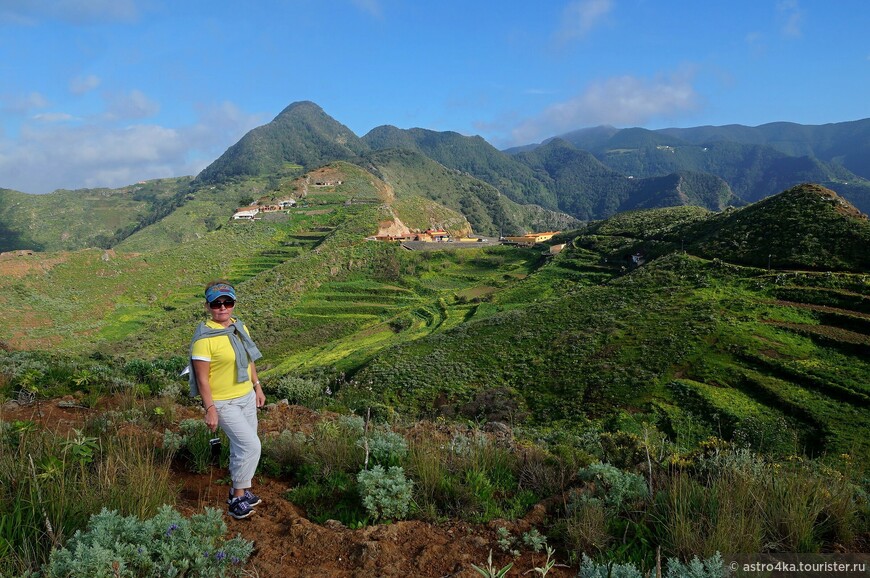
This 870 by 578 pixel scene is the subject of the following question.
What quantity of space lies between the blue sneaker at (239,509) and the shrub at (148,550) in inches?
26.1

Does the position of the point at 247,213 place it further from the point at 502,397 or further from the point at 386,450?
the point at 386,450

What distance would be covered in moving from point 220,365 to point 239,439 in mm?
680

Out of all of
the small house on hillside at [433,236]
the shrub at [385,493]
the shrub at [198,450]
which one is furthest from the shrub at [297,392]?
the small house on hillside at [433,236]

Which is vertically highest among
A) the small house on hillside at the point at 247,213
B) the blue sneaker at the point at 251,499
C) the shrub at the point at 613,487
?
the small house on hillside at the point at 247,213

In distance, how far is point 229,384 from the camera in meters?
3.84

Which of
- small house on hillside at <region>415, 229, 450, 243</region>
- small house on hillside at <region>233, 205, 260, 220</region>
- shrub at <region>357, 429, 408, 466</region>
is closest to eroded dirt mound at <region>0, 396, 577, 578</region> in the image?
shrub at <region>357, 429, 408, 466</region>

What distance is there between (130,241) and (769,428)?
399 ft

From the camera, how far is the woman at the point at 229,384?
3.66 metres

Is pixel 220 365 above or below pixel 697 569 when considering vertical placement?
above

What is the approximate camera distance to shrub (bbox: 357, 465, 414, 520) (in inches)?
140

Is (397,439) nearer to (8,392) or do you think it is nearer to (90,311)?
(8,392)

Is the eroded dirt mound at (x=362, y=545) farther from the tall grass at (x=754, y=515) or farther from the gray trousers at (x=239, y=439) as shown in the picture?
the tall grass at (x=754, y=515)

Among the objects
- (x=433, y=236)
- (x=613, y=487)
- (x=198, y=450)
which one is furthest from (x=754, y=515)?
(x=433, y=236)

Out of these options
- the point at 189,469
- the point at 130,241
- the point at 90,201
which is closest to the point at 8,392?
the point at 189,469
